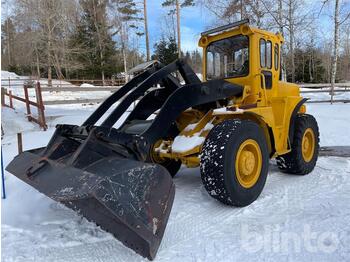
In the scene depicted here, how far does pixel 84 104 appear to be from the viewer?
67.0ft

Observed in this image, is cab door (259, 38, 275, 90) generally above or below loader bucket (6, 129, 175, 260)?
above

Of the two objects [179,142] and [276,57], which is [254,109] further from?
[276,57]

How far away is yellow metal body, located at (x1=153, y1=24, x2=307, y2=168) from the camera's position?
4.64 m

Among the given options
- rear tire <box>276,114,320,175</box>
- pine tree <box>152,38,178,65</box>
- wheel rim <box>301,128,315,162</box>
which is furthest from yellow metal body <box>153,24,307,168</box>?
pine tree <box>152,38,178,65</box>

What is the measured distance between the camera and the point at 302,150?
18.8 feet

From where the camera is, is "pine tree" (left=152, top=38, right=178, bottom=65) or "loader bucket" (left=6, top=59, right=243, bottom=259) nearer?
"loader bucket" (left=6, top=59, right=243, bottom=259)

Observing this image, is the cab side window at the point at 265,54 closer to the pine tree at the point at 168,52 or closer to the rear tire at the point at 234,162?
the rear tire at the point at 234,162

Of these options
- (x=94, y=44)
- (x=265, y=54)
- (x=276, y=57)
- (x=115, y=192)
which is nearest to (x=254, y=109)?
(x=265, y=54)

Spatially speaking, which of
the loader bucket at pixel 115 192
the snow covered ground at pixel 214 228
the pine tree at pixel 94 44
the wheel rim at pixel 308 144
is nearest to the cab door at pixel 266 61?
the wheel rim at pixel 308 144

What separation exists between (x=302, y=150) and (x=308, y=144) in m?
0.34

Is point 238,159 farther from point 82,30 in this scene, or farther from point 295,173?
point 82,30

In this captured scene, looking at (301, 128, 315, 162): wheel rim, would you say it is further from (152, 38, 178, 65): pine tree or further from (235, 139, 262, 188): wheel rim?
(152, 38, 178, 65): pine tree

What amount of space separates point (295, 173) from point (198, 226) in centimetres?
256

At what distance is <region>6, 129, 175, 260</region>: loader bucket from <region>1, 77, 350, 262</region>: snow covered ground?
1.24ft
